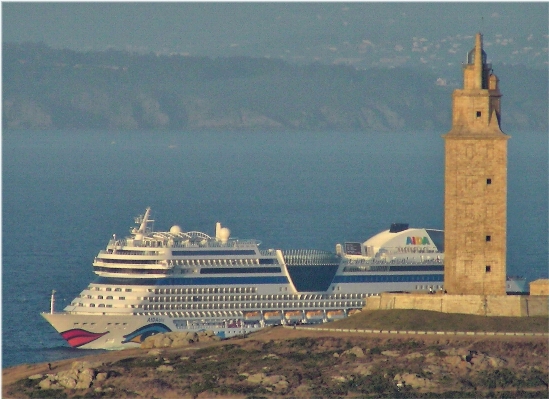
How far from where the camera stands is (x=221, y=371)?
63.6 m

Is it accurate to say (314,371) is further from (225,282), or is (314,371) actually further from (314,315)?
(314,315)

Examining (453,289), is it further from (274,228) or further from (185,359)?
(274,228)

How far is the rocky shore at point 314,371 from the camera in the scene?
202 feet

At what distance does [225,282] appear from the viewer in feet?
330

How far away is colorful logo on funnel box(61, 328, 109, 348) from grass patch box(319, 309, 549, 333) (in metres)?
27.8

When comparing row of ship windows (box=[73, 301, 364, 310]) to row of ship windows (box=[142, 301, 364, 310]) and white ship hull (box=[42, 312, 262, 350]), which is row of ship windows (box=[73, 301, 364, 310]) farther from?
white ship hull (box=[42, 312, 262, 350])

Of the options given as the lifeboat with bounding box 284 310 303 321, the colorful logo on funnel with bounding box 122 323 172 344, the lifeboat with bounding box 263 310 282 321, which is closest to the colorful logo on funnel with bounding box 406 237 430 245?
the lifeboat with bounding box 284 310 303 321

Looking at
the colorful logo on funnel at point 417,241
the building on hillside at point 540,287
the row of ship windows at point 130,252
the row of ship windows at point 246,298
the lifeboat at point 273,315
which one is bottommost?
the building on hillside at point 540,287

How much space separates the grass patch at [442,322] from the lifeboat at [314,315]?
32101 mm

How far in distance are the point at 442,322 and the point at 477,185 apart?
15.3 ft

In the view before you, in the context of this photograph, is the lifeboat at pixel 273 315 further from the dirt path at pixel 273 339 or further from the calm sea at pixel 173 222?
the dirt path at pixel 273 339

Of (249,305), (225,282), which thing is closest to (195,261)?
(225,282)

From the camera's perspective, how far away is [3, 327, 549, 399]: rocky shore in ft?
202

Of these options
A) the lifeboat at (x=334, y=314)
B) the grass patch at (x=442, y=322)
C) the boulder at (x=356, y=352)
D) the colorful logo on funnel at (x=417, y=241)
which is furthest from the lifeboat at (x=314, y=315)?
the boulder at (x=356, y=352)
